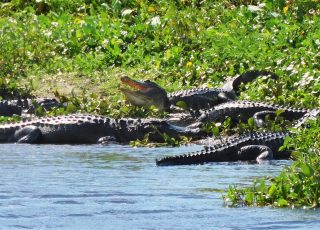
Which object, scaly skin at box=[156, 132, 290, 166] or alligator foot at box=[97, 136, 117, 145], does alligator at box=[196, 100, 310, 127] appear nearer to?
alligator foot at box=[97, 136, 117, 145]

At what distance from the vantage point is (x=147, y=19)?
1952 cm

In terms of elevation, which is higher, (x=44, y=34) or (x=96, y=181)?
(x=44, y=34)

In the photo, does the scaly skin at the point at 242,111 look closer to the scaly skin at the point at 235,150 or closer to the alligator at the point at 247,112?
the alligator at the point at 247,112

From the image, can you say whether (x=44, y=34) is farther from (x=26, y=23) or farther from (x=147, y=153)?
(x=147, y=153)

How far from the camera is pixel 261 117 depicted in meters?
14.8

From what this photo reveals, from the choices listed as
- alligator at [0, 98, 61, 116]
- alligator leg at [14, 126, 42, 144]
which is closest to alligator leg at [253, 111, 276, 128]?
alligator leg at [14, 126, 42, 144]

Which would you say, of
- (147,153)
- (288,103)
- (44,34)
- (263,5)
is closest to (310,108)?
(288,103)

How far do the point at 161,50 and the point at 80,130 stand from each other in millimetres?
3716

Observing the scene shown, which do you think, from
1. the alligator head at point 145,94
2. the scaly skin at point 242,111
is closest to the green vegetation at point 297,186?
the scaly skin at point 242,111

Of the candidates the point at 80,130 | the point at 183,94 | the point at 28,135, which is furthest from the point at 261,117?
the point at 28,135

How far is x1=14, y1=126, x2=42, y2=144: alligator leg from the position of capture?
15.0 meters

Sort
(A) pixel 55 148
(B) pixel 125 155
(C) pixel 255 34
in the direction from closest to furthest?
1. (B) pixel 125 155
2. (A) pixel 55 148
3. (C) pixel 255 34

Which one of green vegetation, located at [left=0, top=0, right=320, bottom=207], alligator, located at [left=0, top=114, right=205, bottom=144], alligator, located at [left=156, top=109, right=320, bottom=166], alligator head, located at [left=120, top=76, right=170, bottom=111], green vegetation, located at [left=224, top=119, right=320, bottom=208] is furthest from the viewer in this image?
green vegetation, located at [left=0, top=0, right=320, bottom=207]

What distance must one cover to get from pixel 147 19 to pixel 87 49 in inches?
49.3
